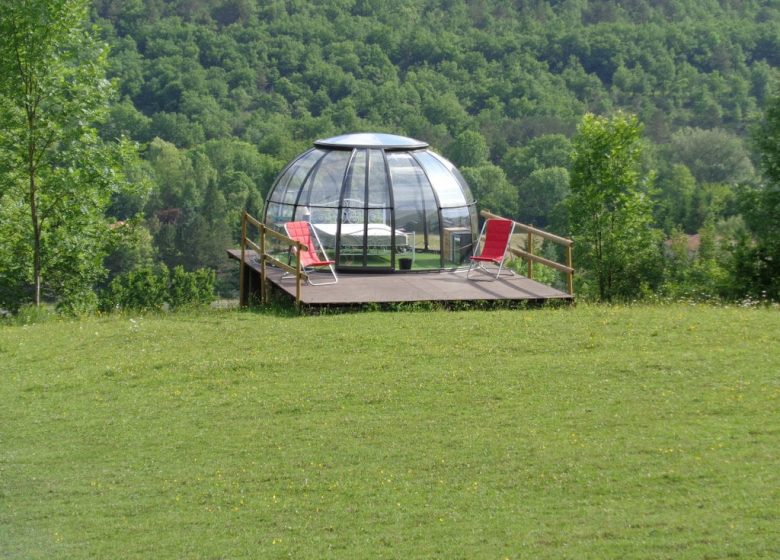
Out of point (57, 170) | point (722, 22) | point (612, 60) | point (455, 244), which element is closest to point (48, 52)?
point (57, 170)

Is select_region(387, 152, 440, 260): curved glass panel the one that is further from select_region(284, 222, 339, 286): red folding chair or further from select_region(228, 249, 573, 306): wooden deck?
select_region(284, 222, 339, 286): red folding chair

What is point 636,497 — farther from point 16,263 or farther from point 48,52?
point 16,263

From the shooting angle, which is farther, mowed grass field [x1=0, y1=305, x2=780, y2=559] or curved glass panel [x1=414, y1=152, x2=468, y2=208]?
curved glass panel [x1=414, y1=152, x2=468, y2=208]

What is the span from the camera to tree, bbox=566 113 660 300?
28.0 metres

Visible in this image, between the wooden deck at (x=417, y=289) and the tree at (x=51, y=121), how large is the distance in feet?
12.9

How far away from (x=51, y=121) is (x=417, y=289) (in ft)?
24.4

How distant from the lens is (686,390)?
13188mm

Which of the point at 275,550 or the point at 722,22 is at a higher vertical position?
the point at 722,22

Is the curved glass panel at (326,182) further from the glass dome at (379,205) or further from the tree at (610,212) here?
the tree at (610,212)

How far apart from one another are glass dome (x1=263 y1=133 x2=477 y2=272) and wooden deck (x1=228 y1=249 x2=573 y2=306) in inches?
17.5

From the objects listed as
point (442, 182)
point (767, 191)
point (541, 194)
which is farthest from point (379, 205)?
point (541, 194)

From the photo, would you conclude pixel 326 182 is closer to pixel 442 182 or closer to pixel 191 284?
pixel 442 182

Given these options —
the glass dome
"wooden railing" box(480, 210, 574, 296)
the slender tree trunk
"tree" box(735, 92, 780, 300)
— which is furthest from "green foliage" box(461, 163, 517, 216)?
the slender tree trunk

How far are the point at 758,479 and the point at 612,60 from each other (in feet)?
414
